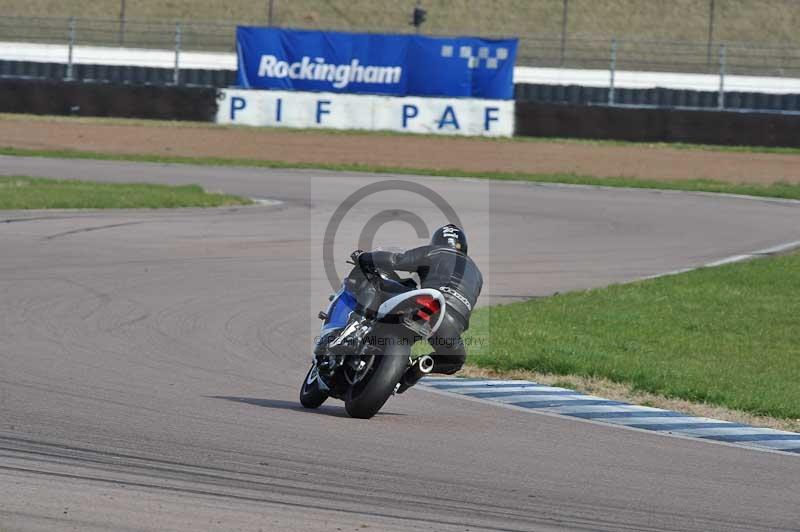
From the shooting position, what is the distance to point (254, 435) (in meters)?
7.70

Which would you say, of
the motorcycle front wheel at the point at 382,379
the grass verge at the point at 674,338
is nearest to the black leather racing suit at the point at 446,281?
the motorcycle front wheel at the point at 382,379

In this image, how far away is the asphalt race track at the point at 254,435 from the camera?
20.3ft

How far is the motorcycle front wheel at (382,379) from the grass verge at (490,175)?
19.6 m

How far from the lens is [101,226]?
18672 mm

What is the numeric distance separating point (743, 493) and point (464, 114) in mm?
27836

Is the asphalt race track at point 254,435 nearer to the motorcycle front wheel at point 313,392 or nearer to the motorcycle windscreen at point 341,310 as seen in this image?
the motorcycle front wheel at point 313,392

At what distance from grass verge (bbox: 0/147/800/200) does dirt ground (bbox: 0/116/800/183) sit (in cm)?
83

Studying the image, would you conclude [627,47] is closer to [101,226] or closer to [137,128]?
[137,128]

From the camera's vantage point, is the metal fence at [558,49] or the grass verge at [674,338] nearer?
the grass verge at [674,338]

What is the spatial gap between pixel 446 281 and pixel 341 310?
71 centimetres

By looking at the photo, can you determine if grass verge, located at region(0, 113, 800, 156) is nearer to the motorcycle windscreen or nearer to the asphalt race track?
the asphalt race track

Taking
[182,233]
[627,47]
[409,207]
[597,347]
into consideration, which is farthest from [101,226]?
[627,47]

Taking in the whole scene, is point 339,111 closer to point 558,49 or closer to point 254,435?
point 558,49

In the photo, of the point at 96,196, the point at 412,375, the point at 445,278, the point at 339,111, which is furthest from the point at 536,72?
the point at 412,375
